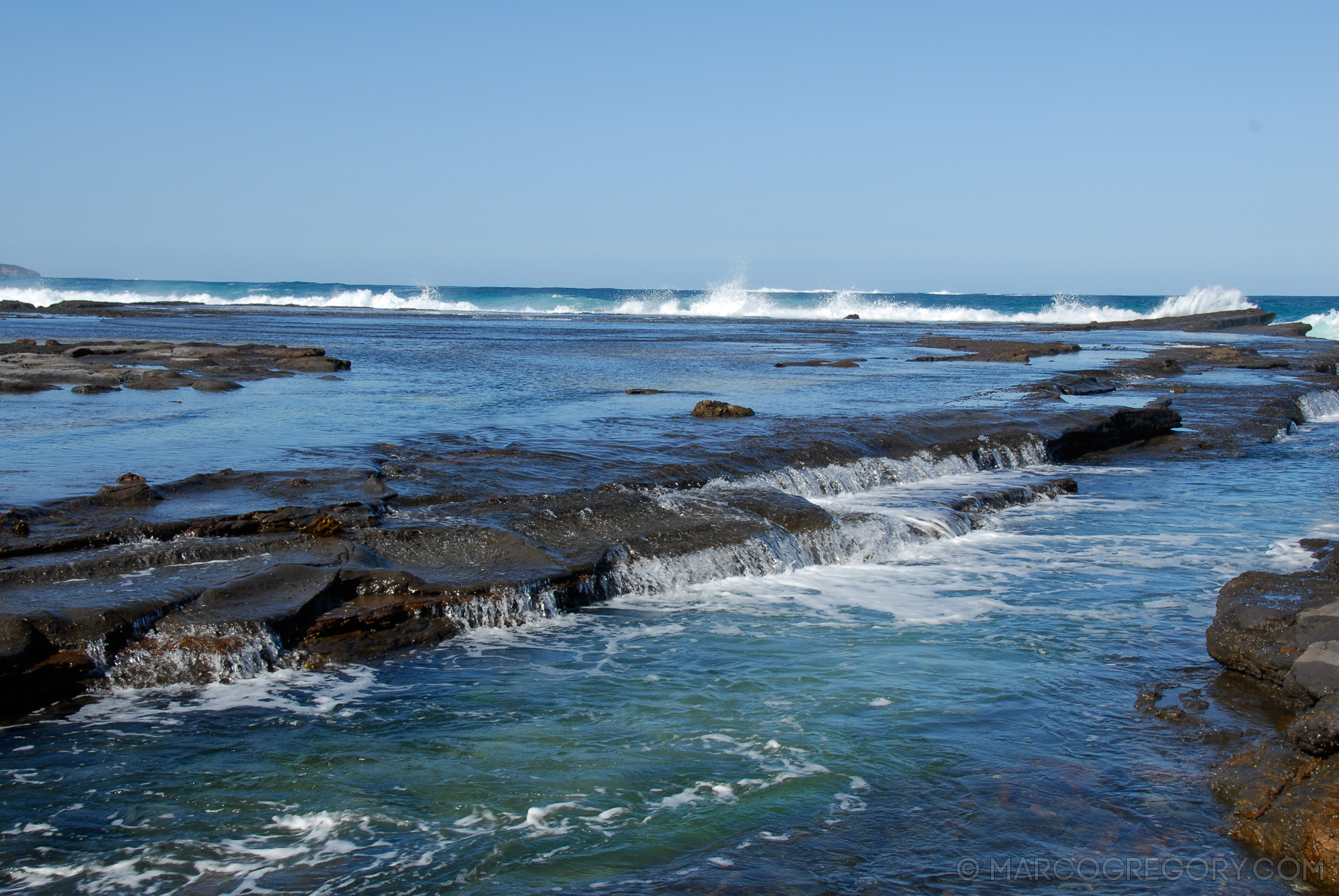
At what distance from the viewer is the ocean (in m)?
4.77

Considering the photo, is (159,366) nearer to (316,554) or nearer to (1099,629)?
(316,554)

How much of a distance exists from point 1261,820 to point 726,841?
2655 millimetres

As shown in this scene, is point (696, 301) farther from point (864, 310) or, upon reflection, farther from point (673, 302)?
point (864, 310)

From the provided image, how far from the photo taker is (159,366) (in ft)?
73.5

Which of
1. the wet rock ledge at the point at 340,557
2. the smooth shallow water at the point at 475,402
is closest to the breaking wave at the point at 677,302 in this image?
the smooth shallow water at the point at 475,402

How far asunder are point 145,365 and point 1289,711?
76.3ft

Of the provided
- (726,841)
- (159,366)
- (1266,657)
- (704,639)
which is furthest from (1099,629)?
(159,366)

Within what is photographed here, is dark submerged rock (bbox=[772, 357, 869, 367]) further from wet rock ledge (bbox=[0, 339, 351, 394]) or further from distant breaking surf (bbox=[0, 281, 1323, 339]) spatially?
distant breaking surf (bbox=[0, 281, 1323, 339])

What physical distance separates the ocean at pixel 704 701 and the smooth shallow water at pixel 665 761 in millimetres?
24

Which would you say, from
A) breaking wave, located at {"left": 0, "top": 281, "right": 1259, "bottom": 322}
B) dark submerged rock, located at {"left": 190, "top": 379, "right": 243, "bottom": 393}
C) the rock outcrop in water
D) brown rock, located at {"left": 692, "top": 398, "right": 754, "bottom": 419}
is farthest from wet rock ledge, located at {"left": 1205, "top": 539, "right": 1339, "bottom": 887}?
breaking wave, located at {"left": 0, "top": 281, "right": 1259, "bottom": 322}

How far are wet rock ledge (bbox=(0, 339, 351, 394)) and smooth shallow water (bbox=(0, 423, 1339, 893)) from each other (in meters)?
14.3

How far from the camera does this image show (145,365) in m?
22.6

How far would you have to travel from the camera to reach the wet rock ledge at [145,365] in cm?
1914

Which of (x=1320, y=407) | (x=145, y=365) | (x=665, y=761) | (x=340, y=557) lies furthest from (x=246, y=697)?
(x=1320, y=407)
